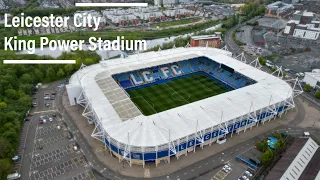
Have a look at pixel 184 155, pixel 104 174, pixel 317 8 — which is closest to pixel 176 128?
pixel 184 155

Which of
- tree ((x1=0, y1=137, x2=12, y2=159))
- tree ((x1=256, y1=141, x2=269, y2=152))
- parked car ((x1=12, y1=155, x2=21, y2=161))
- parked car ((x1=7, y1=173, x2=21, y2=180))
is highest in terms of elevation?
tree ((x1=0, y1=137, x2=12, y2=159))

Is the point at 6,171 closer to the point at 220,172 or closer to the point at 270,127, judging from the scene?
the point at 220,172

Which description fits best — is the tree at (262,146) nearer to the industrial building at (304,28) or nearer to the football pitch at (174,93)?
the football pitch at (174,93)

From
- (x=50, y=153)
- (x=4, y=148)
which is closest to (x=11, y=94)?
(x=4, y=148)

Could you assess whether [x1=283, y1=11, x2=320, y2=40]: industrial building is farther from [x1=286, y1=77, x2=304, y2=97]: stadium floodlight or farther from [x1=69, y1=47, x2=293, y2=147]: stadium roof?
[x1=69, y1=47, x2=293, y2=147]: stadium roof

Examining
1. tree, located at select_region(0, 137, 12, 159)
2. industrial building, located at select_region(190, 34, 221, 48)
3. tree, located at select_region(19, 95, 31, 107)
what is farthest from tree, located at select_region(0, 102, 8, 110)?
industrial building, located at select_region(190, 34, 221, 48)

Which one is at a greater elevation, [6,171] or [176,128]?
[176,128]
